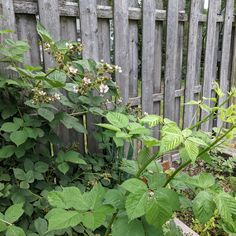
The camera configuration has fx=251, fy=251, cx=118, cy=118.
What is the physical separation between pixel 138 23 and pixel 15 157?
1515mm

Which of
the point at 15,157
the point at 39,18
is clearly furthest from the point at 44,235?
the point at 39,18

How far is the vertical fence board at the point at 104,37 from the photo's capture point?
199cm

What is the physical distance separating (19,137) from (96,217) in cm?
76

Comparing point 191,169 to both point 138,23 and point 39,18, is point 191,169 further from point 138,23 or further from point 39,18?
point 39,18

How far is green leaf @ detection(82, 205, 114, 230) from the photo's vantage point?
0.72 m

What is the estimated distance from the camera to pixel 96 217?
29.4 inches

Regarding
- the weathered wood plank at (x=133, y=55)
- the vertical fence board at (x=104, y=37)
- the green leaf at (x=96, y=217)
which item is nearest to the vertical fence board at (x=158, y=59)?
the weathered wood plank at (x=133, y=55)

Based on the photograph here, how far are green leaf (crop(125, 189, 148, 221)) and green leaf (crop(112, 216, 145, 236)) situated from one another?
70 millimetres

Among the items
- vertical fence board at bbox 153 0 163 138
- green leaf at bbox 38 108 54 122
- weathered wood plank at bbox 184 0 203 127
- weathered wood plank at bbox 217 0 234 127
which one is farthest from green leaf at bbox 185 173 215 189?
weathered wood plank at bbox 217 0 234 127

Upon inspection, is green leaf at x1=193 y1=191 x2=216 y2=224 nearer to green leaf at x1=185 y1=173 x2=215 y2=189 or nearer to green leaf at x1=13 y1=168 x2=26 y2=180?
green leaf at x1=185 y1=173 x2=215 y2=189

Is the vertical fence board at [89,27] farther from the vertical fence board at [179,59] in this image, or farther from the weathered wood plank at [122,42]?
the vertical fence board at [179,59]

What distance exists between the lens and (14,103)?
4.99 ft

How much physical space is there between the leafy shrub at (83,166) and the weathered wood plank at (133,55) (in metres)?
0.62

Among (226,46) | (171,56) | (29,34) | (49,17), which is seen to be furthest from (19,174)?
(226,46)
